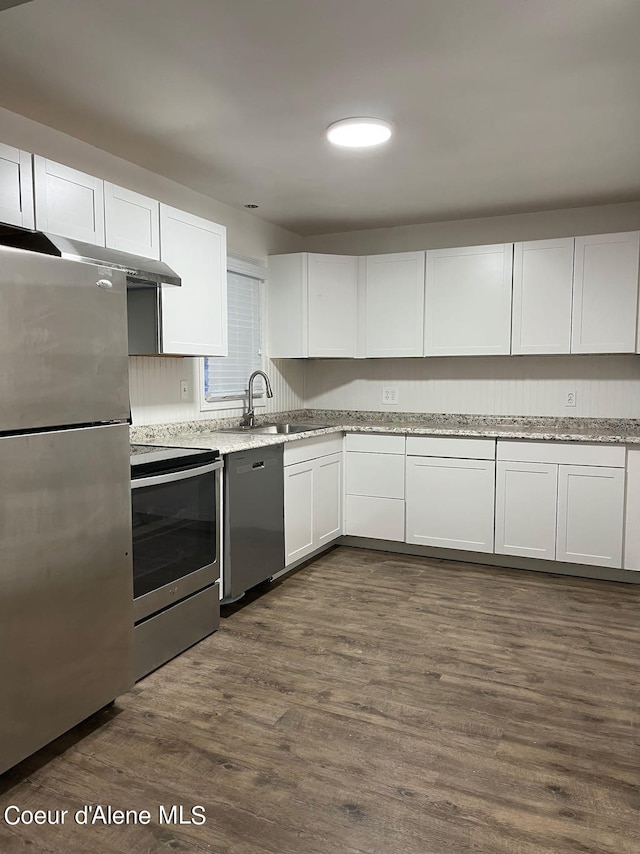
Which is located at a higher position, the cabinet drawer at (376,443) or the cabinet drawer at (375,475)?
the cabinet drawer at (376,443)

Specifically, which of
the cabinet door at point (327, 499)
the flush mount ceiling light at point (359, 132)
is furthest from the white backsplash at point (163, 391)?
the flush mount ceiling light at point (359, 132)

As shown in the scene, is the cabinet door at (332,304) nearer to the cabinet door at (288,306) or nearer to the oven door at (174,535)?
the cabinet door at (288,306)

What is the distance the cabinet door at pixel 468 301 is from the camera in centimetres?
426

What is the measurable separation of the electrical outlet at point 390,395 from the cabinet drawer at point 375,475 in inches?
27.3

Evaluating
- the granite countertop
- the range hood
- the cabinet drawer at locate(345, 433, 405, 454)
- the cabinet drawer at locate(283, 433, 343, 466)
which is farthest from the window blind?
the range hood

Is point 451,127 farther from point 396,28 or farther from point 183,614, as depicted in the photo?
point 183,614

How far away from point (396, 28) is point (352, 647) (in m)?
2.50

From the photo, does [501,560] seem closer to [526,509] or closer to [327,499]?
[526,509]

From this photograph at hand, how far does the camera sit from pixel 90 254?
2.41m

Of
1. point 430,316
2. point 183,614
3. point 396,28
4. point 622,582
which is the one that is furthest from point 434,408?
point 396,28

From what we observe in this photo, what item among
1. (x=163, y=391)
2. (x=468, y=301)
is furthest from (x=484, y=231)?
(x=163, y=391)

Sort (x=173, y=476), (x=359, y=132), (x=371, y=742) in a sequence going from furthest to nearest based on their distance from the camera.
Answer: (x=359, y=132) → (x=173, y=476) → (x=371, y=742)

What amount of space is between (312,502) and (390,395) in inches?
52.5

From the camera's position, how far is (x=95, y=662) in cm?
220
